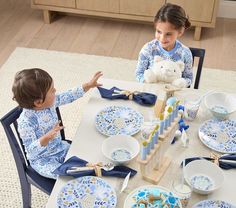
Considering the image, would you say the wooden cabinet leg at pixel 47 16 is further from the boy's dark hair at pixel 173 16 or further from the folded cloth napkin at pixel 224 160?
the folded cloth napkin at pixel 224 160

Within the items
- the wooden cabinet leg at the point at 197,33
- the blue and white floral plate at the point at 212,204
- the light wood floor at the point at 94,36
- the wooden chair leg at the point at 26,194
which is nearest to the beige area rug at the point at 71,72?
the light wood floor at the point at 94,36

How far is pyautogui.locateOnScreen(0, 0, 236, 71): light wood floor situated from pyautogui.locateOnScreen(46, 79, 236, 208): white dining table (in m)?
1.60

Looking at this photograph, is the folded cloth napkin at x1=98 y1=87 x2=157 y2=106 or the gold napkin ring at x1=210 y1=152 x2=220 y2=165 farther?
the folded cloth napkin at x1=98 y1=87 x2=157 y2=106

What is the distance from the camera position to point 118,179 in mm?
1478

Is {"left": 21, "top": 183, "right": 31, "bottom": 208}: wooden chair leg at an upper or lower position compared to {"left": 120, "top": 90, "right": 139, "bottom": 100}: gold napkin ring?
lower

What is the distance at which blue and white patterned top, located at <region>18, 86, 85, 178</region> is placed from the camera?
65.6 inches

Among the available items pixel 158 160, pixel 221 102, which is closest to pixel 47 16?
pixel 221 102

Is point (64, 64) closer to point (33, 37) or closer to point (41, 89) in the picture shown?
point (33, 37)

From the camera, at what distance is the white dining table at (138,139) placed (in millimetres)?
1426

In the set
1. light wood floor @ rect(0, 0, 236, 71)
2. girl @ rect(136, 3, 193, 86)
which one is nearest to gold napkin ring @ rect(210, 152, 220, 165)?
girl @ rect(136, 3, 193, 86)

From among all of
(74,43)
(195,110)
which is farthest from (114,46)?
(195,110)

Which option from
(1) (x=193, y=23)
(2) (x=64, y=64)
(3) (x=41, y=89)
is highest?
(3) (x=41, y=89)

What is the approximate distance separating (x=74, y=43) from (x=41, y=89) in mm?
2081

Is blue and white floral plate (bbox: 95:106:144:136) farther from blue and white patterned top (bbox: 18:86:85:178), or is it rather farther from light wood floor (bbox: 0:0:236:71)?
light wood floor (bbox: 0:0:236:71)
